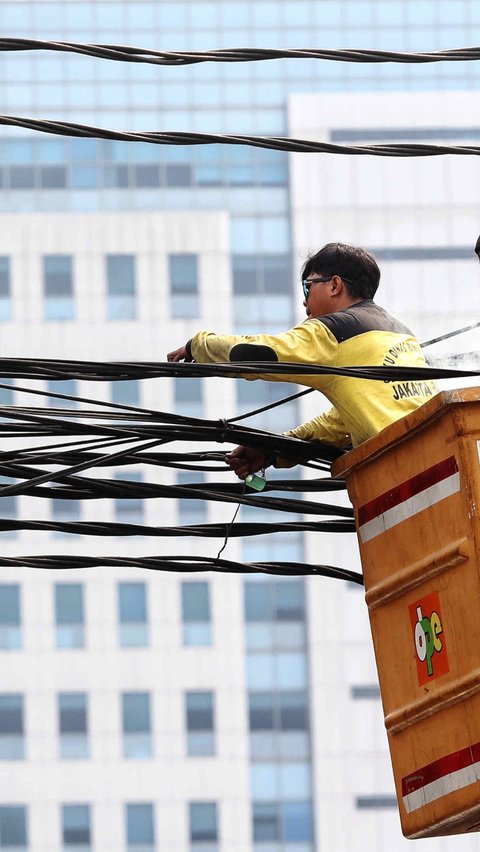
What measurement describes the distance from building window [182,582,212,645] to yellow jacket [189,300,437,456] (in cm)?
5293

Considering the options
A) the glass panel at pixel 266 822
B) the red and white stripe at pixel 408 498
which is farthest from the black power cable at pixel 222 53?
the glass panel at pixel 266 822

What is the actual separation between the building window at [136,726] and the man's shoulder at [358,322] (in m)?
51.8

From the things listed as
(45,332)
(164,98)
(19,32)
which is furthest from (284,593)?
(19,32)

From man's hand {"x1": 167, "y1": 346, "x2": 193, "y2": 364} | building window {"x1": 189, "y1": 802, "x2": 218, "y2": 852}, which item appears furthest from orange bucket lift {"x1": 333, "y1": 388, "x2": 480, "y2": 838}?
building window {"x1": 189, "y1": 802, "x2": 218, "y2": 852}

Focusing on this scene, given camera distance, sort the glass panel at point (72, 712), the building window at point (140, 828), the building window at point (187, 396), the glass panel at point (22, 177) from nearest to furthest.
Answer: the building window at point (140, 828)
the glass panel at point (72, 712)
the building window at point (187, 396)
the glass panel at point (22, 177)

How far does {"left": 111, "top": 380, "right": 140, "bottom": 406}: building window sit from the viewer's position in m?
61.8

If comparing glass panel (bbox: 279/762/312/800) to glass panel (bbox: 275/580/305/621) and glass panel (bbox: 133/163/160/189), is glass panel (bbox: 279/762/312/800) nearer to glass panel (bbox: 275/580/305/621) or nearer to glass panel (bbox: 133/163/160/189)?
glass panel (bbox: 275/580/305/621)

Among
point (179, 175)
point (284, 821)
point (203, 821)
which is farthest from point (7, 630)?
point (179, 175)

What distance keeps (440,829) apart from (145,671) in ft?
173

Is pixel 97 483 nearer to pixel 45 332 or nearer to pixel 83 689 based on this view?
pixel 83 689

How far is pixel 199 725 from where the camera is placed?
2290 inches

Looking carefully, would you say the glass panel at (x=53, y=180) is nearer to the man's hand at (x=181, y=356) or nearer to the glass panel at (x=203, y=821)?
the glass panel at (x=203, y=821)

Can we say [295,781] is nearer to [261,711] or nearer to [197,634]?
[261,711]

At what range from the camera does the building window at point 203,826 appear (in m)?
56.9
